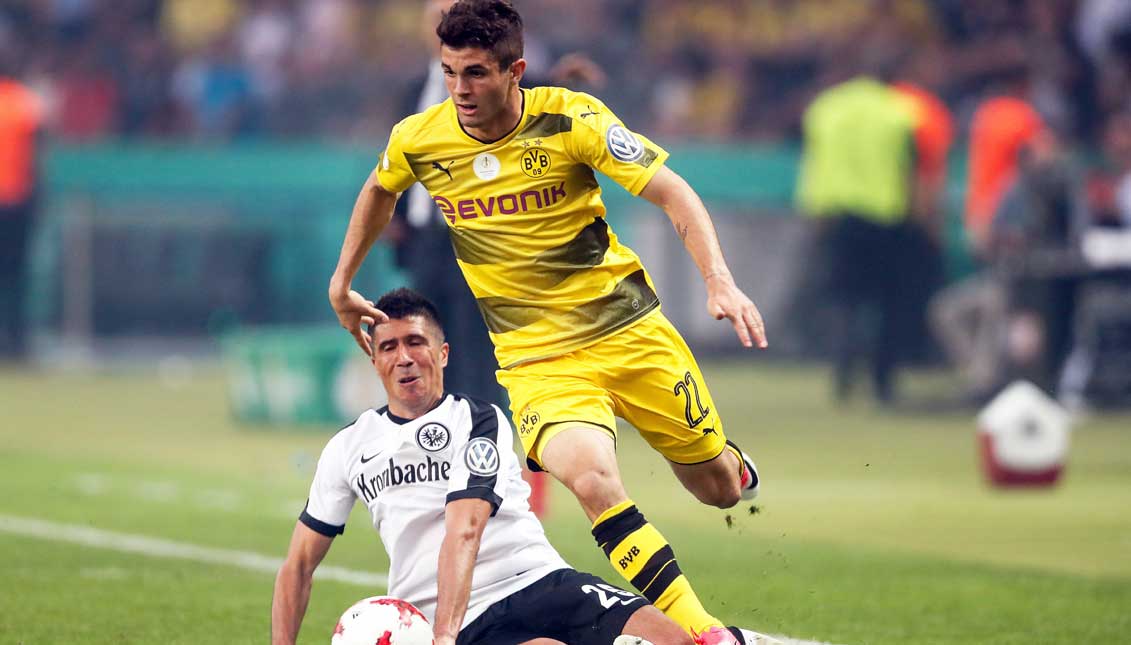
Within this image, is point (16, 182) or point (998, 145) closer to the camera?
point (998, 145)

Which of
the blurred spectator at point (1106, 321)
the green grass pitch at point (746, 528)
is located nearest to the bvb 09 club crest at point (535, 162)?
the green grass pitch at point (746, 528)

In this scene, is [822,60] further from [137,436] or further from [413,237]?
[413,237]

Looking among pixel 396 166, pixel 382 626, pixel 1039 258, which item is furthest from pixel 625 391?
pixel 1039 258

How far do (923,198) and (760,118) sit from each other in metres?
4.53

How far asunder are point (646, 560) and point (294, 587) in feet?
3.36

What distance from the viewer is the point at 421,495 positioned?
5.68 metres

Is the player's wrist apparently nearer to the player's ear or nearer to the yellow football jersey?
the yellow football jersey

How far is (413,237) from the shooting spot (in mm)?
8773

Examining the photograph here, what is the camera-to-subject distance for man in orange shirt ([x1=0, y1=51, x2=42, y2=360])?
18625mm

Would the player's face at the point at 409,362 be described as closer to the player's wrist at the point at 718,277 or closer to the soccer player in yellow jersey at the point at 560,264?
the soccer player in yellow jersey at the point at 560,264

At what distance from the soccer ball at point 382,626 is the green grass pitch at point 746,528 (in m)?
1.27

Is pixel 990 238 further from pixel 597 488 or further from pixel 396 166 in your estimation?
pixel 597 488

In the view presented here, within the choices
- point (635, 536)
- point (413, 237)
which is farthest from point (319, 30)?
point (635, 536)

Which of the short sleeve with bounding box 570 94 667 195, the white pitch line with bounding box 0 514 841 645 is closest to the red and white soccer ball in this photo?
the white pitch line with bounding box 0 514 841 645
